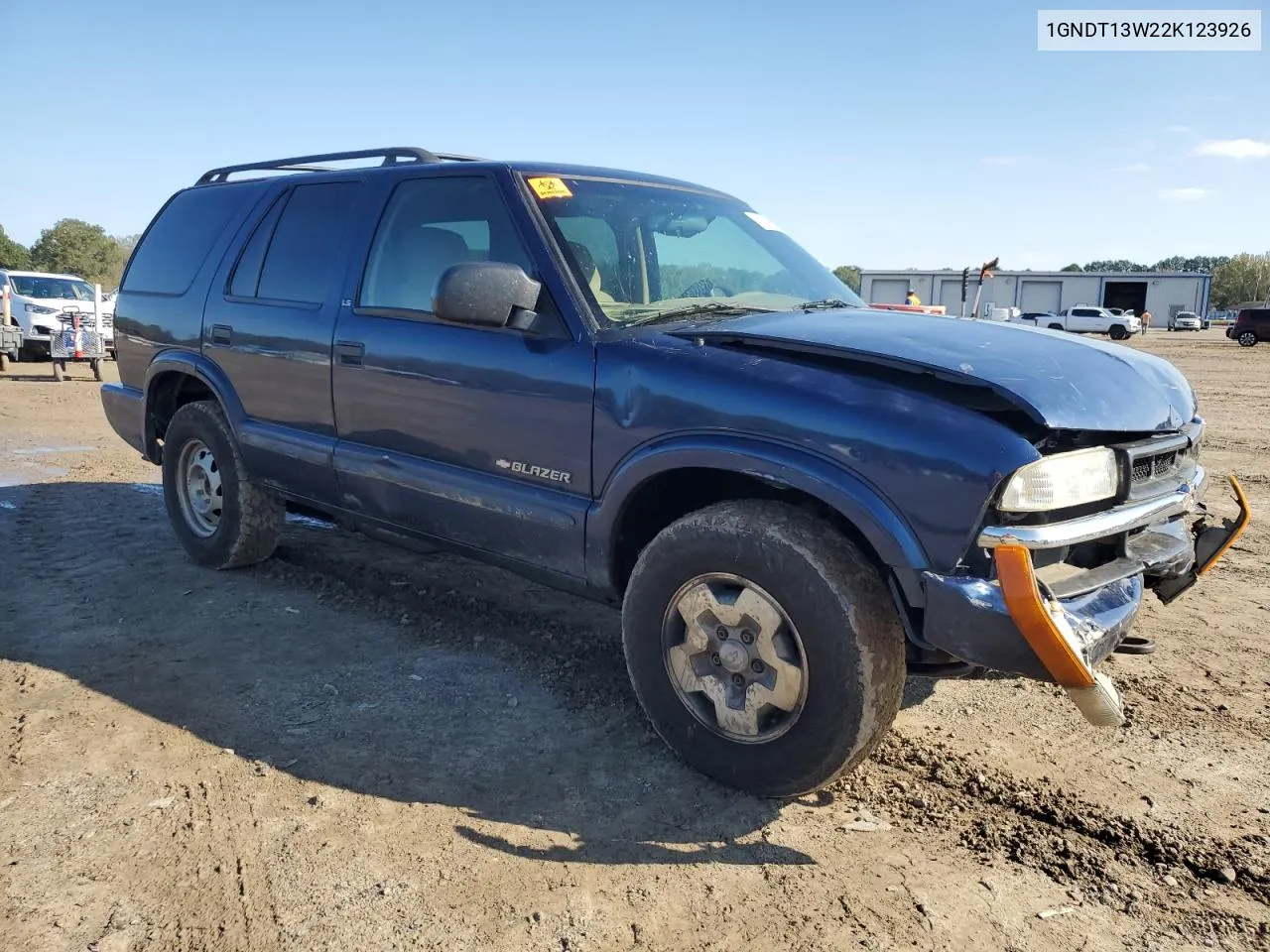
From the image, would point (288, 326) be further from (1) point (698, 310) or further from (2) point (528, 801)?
(2) point (528, 801)

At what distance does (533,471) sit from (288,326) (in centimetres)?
173

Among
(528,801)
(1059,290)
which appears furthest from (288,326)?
(1059,290)

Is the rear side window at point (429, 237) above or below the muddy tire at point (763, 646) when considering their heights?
above

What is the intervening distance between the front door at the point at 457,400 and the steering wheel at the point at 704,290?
25.1 inches

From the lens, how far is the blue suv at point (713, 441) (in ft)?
8.14

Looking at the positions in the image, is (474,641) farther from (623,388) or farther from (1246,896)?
(1246,896)

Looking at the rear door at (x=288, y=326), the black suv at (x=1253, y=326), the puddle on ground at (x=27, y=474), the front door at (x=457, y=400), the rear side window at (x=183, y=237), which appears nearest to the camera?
the front door at (x=457, y=400)

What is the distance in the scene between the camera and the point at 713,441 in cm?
283

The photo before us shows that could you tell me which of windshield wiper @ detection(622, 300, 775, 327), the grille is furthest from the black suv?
windshield wiper @ detection(622, 300, 775, 327)

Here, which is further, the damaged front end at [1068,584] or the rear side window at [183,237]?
the rear side window at [183,237]

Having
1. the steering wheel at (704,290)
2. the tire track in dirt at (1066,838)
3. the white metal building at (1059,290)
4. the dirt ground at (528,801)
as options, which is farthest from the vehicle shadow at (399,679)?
the white metal building at (1059,290)

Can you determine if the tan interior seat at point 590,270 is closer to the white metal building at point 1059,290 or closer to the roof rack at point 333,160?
the roof rack at point 333,160

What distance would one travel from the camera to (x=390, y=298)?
12.9 feet

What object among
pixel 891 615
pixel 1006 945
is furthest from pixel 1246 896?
pixel 891 615
